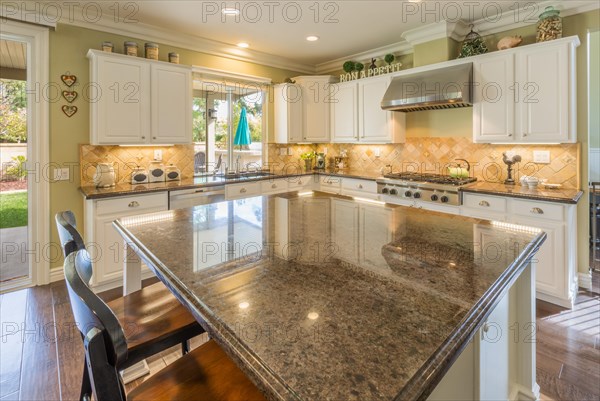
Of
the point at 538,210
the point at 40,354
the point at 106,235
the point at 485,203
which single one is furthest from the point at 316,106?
the point at 40,354

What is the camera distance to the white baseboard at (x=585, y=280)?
10.8ft

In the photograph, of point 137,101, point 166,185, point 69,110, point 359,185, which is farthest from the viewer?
point 359,185

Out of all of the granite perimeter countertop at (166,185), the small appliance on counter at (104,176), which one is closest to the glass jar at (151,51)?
the small appliance on counter at (104,176)

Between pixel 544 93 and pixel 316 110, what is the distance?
2891 millimetres

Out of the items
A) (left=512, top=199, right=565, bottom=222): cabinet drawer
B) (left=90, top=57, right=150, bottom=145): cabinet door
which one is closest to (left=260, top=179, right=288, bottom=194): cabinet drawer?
(left=90, top=57, right=150, bottom=145): cabinet door

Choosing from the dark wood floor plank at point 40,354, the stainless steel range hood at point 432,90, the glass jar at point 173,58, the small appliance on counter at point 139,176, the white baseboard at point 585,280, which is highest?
the glass jar at point 173,58

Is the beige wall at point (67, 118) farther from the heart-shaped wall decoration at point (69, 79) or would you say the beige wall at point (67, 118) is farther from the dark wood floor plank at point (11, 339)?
the dark wood floor plank at point (11, 339)

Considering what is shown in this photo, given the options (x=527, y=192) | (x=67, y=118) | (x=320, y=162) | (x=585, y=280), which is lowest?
(x=585, y=280)

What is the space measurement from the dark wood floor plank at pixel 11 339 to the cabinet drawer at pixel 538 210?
12.6ft

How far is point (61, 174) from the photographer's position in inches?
135

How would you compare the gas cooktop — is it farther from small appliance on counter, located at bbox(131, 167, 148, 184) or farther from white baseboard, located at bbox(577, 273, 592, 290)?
small appliance on counter, located at bbox(131, 167, 148, 184)

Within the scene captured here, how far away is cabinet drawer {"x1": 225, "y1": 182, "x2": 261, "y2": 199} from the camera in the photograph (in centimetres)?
410

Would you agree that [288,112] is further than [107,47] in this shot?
Yes

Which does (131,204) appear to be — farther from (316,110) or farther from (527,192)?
(527,192)
